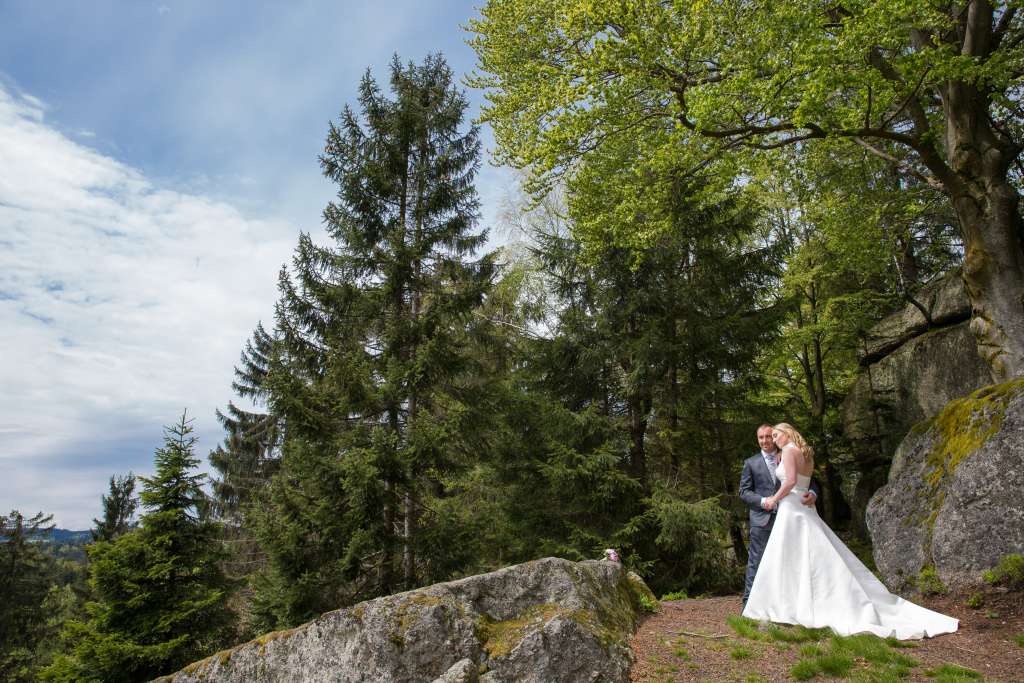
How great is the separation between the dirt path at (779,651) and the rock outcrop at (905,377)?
6.80 metres

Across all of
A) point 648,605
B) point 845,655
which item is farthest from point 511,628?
point 845,655

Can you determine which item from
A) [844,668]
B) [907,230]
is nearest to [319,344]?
[844,668]

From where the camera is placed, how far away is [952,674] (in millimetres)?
4746

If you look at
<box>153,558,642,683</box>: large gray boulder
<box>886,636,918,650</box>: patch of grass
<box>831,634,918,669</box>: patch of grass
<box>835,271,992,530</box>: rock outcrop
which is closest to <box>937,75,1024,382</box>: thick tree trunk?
<box>835,271,992,530</box>: rock outcrop

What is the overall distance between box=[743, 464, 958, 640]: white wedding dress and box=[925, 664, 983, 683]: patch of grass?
73 centimetres

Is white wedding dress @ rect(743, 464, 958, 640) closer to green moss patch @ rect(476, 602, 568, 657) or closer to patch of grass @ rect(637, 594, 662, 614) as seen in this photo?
patch of grass @ rect(637, 594, 662, 614)

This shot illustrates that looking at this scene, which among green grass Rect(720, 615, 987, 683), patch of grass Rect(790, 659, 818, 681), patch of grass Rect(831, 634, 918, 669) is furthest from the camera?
patch of grass Rect(831, 634, 918, 669)

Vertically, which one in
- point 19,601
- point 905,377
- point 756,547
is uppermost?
point 905,377

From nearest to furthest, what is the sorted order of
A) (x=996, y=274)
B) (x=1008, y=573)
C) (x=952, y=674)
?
1. (x=952, y=674)
2. (x=1008, y=573)
3. (x=996, y=274)

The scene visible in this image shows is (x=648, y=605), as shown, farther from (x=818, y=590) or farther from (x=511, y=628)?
(x=511, y=628)

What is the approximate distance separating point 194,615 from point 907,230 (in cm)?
1719

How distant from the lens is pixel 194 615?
10.7 m

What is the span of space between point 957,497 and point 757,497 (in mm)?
2878

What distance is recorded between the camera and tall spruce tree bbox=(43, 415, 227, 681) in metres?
9.81
